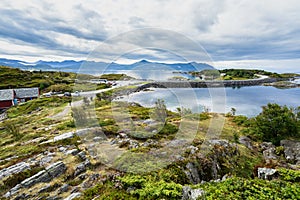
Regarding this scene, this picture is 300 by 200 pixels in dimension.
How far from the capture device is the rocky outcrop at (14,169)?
836cm

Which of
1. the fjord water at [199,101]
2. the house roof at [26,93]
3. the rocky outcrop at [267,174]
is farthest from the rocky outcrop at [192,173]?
the house roof at [26,93]

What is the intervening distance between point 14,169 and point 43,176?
2076mm

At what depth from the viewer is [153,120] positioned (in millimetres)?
18047

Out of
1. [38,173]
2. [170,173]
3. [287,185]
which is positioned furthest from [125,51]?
[287,185]

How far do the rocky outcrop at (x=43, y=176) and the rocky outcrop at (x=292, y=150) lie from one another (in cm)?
1422

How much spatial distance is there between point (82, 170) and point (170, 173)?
4365 millimetres

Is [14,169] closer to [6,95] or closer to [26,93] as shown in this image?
[6,95]

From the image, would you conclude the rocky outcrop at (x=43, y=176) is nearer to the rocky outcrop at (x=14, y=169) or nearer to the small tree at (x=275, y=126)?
the rocky outcrop at (x=14, y=169)

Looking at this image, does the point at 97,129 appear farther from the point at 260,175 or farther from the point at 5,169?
the point at 260,175

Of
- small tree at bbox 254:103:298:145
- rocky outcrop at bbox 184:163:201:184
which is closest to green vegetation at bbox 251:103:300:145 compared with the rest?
small tree at bbox 254:103:298:145

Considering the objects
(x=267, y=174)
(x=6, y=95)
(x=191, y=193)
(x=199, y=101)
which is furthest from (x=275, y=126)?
→ (x=6, y=95)

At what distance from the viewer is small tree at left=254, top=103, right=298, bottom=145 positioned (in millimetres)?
15586

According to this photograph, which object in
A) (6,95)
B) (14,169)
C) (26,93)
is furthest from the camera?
(26,93)

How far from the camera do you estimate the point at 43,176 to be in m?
7.92
